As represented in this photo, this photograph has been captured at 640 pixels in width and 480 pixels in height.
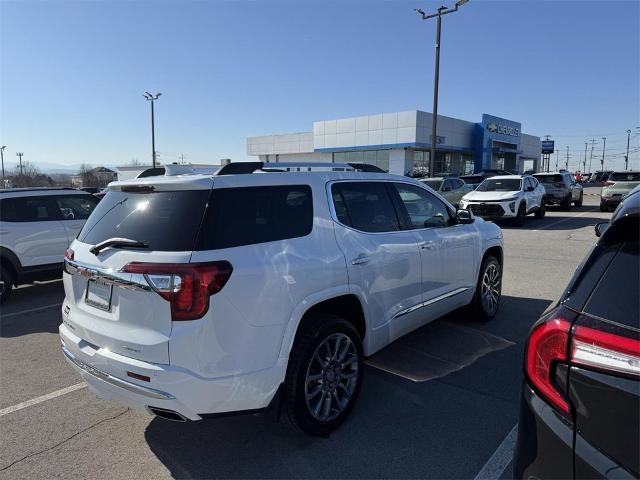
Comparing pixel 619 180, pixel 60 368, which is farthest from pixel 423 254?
pixel 619 180

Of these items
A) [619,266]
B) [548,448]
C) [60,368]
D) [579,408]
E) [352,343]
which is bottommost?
[60,368]

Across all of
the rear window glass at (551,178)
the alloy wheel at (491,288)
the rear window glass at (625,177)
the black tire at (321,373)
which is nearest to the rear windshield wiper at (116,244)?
the black tire at (321,373)

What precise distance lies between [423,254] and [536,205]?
1502 cm

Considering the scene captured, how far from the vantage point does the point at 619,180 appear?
63.9 feet

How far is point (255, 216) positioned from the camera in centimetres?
293

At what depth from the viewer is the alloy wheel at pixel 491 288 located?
216 inches

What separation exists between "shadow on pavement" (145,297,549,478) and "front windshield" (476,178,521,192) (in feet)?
44.6

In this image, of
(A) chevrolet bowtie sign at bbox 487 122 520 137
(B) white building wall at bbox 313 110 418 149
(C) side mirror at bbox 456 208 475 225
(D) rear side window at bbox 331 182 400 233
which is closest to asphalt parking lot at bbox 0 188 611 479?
(C) side mirror at bbox 456 208 475 225

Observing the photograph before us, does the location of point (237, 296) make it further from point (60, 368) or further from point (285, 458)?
point (60, 368)

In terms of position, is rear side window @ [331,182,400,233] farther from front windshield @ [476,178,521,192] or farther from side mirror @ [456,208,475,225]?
front windshield @ [476,178,521,192]

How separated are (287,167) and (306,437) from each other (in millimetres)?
2048

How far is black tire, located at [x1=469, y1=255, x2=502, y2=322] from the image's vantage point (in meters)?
5.37

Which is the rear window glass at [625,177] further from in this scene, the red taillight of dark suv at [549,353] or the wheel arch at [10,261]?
the wheel arch at [10,261]

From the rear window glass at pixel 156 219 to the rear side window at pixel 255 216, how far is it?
0.27 feet
